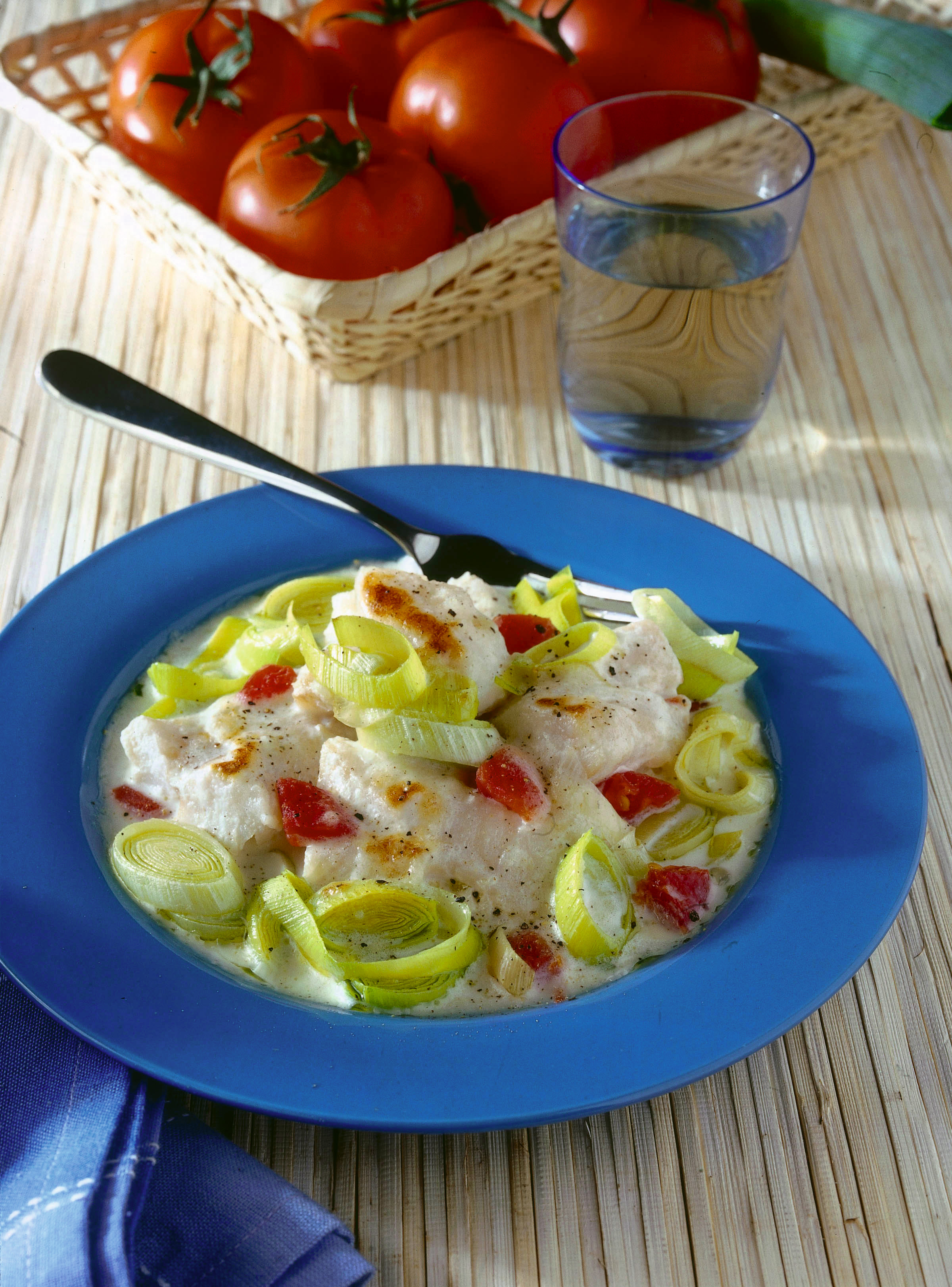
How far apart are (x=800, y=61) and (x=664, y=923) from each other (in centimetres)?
259

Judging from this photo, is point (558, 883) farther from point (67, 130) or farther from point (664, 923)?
point (67, 130)

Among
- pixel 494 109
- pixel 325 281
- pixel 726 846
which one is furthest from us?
pixel 494 109

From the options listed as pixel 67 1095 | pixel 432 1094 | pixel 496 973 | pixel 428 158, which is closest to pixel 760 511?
pixel 428 158

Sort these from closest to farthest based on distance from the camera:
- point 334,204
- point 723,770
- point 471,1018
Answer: point 471,1018 < point 723,770 < point 334,204

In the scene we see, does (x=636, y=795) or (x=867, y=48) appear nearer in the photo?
(x=636, y=795)

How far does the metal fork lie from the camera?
220 centimetres

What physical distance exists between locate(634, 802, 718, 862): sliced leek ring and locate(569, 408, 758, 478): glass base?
1.09 meters

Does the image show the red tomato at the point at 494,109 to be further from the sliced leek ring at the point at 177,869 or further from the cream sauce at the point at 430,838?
the sliced leek ring at the point at 177,869

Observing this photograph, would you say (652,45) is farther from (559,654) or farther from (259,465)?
(559,654)

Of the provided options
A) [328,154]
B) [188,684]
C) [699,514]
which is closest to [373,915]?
[188,684]

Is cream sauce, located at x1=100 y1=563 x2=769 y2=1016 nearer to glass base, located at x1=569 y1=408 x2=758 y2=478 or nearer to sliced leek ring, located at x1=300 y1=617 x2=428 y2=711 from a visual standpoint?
sliced leek ring, located at x1=300 y1=617 x2=428 y2=711

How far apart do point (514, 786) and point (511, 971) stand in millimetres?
260

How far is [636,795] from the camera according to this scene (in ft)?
5.83

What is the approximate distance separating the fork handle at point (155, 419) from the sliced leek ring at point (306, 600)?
23 cm
